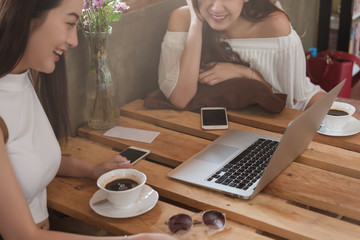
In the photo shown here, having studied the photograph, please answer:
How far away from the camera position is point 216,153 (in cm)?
149

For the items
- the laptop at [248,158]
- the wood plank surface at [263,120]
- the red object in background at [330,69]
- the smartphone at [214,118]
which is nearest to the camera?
the laptop at [248,158]

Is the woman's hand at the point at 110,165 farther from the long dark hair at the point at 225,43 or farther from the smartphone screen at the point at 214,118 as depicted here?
the long dark hair at the point at 225,43

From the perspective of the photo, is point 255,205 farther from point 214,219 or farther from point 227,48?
point 227,48

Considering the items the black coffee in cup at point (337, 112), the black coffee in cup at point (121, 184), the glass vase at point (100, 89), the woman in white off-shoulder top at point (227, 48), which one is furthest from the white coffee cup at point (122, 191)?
the black coffee in cup at point (337, 112)

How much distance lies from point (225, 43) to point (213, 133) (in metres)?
0.40

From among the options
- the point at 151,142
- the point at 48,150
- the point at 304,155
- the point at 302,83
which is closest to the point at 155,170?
the point at 151,142

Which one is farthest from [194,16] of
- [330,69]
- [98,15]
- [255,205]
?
[330,69]

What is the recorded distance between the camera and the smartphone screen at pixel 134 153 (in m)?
1.48

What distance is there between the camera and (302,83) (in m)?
1.92

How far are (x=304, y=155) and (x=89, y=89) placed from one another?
27.1 inches

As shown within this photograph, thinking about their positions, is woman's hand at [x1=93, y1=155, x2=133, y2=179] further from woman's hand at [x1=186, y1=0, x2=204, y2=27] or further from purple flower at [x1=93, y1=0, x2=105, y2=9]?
woman's hand at [x1=186, y1=0, x2=204, y2=27]

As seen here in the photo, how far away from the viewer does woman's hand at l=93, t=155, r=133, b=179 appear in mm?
1361

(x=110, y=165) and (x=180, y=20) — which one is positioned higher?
(x=180, y=20)

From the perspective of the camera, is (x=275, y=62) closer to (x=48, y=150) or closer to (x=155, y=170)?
(x=155, y=170)
